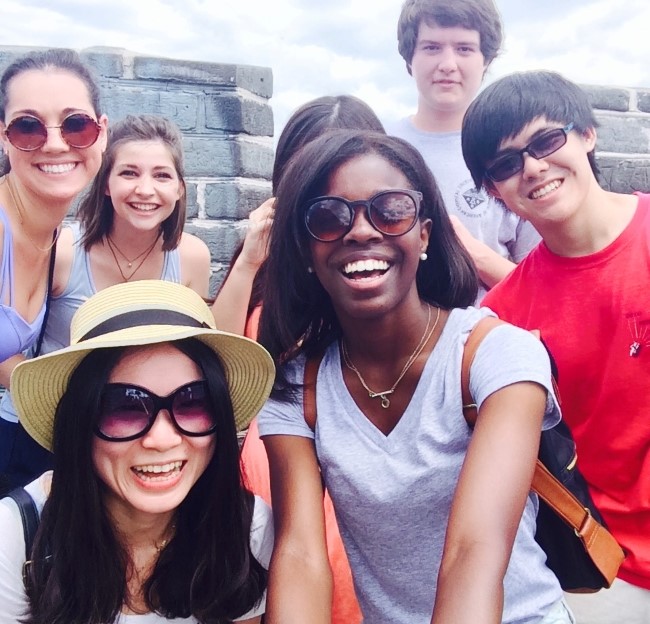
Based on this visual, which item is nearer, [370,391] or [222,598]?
[370,391]

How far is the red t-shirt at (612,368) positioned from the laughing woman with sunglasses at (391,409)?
44 centimetres

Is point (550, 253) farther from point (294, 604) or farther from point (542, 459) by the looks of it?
point (294, 604)

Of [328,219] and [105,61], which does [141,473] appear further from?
[105,61]

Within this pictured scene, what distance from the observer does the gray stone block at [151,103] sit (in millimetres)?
3795

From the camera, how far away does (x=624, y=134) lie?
4223mm

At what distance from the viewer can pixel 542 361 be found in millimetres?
1545


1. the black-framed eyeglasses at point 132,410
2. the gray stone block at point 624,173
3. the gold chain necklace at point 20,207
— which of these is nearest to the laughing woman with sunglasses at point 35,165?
the gold chain necklace at point 20,207

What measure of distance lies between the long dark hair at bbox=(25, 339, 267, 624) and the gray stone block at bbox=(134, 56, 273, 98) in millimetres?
2424

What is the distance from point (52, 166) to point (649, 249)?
184 centimetres

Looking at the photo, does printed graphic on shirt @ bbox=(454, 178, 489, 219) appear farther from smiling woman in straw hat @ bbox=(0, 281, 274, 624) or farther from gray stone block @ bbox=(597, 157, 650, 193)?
gray stone block @ bbox=(597, 157, 650, 193)

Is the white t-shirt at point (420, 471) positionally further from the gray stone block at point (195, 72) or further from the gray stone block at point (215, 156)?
the gray stone block at point (195, 72)

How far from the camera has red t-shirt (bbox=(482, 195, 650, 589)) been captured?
204cm

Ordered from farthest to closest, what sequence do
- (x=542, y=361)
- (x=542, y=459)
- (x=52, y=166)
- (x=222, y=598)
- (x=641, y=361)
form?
(x=52, y=166)
(x=641, y=361)
(x=222, y=598)
(x=542, y=459)
(x=542, y=361)

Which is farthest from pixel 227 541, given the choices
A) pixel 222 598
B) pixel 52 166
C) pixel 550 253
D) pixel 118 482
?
pixel 52 166
